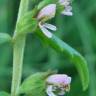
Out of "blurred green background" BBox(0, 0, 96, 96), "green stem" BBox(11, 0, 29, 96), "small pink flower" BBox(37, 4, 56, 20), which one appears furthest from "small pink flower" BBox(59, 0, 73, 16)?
"blurred green background" BBox(0, 0, 96, 96)

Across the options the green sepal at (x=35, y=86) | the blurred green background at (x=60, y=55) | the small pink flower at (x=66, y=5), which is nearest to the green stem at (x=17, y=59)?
the green sepal at (x=35, y=86)

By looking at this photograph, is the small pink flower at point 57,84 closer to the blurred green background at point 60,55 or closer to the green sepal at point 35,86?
the green sepal at point 35,86

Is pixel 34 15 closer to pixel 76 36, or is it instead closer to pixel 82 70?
pixel 82 70

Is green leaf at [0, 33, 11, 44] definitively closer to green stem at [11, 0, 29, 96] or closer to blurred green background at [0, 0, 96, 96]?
green stem at [11, 0, 29, 96]


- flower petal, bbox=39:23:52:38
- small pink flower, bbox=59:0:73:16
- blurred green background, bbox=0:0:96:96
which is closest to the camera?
flower petal, bbox=39:23:52:38

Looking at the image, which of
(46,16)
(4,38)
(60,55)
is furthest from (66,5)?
(60,55)

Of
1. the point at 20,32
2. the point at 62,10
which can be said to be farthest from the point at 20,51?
the point at 62,10

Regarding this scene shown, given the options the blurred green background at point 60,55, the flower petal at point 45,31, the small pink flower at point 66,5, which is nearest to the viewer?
the flower petal at point 45,31
